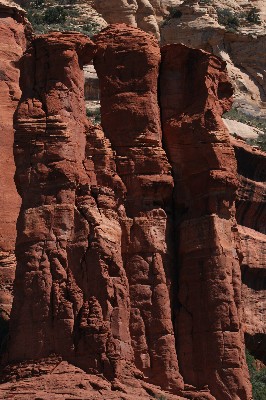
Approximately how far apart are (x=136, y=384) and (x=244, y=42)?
6339 centimetres

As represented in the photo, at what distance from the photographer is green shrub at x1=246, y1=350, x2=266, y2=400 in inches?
2031

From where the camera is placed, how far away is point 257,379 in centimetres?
5447

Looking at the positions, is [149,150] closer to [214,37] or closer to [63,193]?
[63,193]

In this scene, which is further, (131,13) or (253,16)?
(253,16)

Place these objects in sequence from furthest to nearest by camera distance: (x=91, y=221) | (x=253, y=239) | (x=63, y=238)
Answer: (x=253, y=239), (x=91, y=221), (x=63, y=238)

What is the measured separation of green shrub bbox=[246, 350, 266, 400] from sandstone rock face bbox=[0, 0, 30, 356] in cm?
855

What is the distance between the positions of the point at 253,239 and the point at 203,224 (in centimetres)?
1330

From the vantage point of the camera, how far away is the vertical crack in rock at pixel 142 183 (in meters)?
44.5

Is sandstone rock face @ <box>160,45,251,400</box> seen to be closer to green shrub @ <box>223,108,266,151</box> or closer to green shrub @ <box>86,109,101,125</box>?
green shrub @ <box>86,109,101,125</box>

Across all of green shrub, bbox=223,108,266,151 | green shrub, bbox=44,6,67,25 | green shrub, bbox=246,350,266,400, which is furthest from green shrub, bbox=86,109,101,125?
green shrub, bbox=44,6,67,25

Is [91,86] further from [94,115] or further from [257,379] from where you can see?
[257,379]

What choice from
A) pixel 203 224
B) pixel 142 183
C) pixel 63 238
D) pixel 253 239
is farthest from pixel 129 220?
pixel 253 239

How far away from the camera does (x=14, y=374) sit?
4122 cm

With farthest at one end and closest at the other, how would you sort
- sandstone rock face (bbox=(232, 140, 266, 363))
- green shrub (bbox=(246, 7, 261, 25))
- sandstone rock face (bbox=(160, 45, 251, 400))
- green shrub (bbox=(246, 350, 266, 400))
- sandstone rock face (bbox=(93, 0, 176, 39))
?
green shrub (bbox=(246, 7, 261, 25)), sandstone rock face (bbox=(93, 0, 176, 39)), sandstone rock face (bbox=(232, 140, 266, 363)), green shrub (bbox=(246, 350, 266, 400)), sandstone rock face (bbox=(160, 45, 251, 400))
